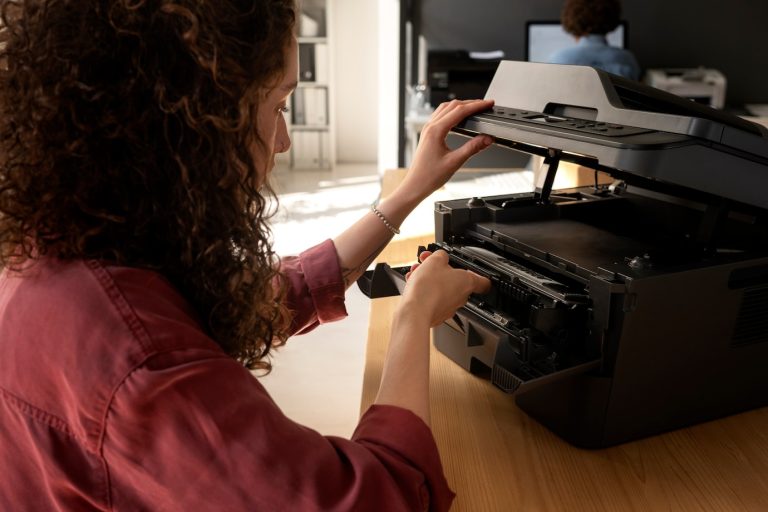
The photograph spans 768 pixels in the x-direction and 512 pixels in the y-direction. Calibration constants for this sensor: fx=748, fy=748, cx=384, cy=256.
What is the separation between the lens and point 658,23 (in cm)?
438

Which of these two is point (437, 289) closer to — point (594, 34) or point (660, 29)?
point (594, 34)

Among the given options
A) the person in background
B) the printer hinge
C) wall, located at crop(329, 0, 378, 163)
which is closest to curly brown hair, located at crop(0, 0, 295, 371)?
the printer hinge

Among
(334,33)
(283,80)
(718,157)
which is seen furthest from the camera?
(334,33)

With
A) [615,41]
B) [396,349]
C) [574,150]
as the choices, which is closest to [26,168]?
[396,349]

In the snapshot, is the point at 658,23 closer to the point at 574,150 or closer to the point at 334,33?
the point at 334,33

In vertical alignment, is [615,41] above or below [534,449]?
above

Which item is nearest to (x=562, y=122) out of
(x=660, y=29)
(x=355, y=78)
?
(x=660, y=29)

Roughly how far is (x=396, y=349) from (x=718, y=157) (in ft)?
1.42

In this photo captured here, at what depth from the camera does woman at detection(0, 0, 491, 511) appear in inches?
21.4

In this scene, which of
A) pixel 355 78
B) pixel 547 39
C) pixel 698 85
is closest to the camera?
pixel 698 85

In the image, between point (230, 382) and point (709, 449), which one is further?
point (709, 449)

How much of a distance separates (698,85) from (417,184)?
337cm

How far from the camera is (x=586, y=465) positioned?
2.90ft

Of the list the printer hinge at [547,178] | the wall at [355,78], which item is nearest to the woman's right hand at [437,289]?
the printer hinge at [547,178]
